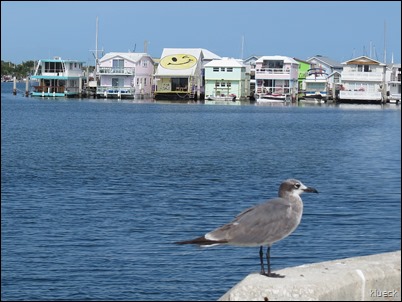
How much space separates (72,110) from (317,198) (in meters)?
59.0

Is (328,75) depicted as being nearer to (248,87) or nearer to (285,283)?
(248,87)

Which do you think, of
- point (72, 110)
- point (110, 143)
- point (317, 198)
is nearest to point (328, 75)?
point (72, 110)

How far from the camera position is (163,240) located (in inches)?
706

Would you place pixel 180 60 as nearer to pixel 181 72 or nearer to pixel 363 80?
pixel 181 72

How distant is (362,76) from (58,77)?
29526 millimetres

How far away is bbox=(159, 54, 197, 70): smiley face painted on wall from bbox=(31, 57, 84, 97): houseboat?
28.3ft

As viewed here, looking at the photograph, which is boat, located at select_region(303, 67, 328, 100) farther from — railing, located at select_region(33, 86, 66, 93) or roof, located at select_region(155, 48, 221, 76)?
railing, located at select_region(33, 86, 66, 93)

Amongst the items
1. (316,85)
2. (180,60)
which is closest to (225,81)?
(180,60)

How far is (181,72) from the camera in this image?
91.9 meters

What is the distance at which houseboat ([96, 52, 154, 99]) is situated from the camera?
91.7m

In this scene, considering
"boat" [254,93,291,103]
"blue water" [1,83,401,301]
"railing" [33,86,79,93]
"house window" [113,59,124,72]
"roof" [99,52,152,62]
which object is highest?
"roof" [99,52,152,62]

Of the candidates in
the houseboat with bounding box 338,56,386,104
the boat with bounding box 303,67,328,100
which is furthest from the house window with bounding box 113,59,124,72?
the houseboat with bounding box 338,56,386,104

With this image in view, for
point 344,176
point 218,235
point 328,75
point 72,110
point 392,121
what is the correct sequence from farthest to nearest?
1. point 328,75
2. point 72,110
3. point 392,121
4. point 344,176
5. point 218,235

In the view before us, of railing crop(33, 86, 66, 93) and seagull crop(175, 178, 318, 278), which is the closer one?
seagull crop(175, 178, 318, 278)
